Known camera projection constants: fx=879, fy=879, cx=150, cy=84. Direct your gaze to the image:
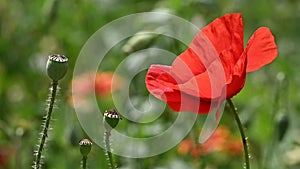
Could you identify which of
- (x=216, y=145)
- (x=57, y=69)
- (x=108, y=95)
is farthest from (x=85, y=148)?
(x=108, y=95)

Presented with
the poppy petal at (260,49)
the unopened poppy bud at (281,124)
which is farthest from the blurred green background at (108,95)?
the poppy petal at (260,49)

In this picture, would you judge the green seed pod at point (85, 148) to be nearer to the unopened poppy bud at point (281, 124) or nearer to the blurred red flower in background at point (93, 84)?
the unopened poppy bud at point (281, 124)

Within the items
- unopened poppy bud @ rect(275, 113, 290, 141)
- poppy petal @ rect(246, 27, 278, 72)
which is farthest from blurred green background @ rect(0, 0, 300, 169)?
poppy petal @ rect(246, 27, 278, 72)

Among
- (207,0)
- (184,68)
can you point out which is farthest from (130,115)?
(184,68)

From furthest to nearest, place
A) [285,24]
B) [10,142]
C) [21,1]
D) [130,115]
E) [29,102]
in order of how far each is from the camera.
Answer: [285,24]
[21,1]
[29,102]
[10,142]
[130,115]

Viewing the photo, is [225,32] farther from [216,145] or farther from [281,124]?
[216,145]

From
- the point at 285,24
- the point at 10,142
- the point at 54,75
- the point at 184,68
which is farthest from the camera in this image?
the point at 285,24

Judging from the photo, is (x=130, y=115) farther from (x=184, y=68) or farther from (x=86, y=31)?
(x=86, y=31)
